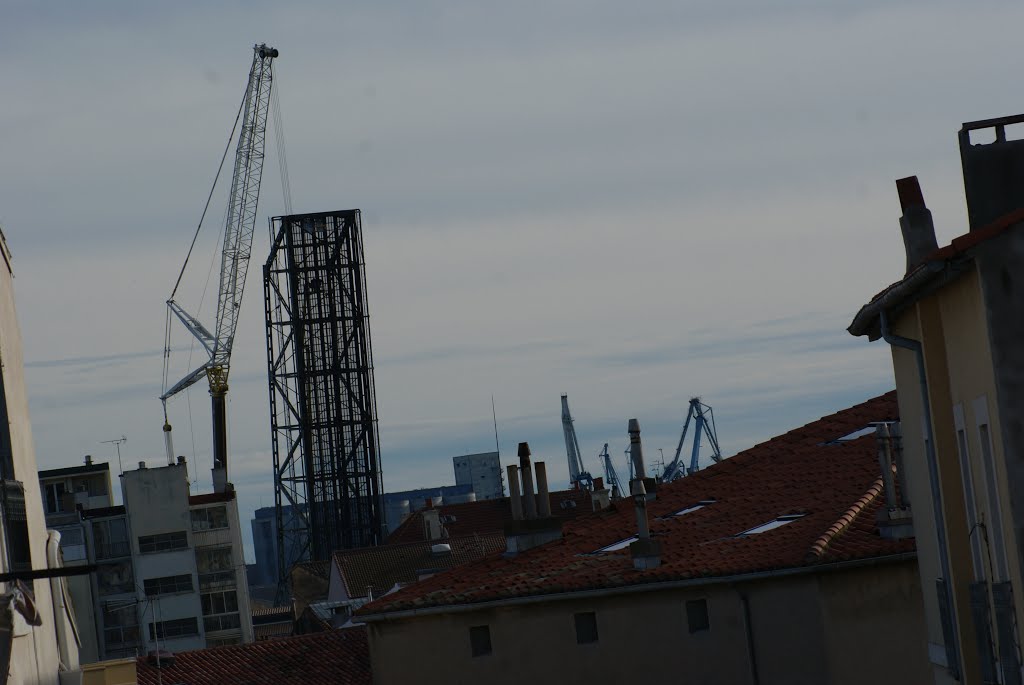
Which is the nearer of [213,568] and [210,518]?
[213,568]

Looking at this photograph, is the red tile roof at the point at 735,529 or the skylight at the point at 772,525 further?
the skylight at the point at 772,525

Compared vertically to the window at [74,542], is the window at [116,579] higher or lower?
lower

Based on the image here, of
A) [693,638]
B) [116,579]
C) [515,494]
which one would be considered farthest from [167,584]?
[693,638]

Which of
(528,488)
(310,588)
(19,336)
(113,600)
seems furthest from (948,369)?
(113,600)

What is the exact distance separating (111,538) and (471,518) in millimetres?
19207

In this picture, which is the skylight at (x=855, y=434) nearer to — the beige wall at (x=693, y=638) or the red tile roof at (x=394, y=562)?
the beige wall at (x=693, y=638)

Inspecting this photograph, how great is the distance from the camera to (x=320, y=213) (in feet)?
317

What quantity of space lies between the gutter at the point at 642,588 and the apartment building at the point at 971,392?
297 inches

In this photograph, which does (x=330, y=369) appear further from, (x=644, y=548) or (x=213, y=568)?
(x=644, y=548)

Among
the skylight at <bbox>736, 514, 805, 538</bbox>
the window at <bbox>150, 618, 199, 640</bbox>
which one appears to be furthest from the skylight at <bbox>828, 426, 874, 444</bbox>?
the window at <bbox>150, 618, 199, 640</bbox>

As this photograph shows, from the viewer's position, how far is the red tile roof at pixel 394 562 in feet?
247

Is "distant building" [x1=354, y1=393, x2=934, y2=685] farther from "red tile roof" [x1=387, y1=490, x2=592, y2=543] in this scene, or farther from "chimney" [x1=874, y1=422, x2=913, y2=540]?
"red tile roof" [x1=387, y1=490, x2=592, y2=543]

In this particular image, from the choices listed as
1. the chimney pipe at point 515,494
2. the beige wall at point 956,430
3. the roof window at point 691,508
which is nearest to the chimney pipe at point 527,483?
the chimney pipe at point 515,494

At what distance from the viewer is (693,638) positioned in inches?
1150
